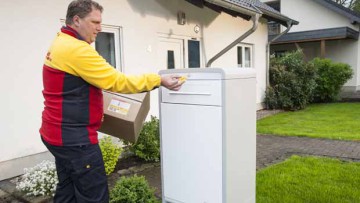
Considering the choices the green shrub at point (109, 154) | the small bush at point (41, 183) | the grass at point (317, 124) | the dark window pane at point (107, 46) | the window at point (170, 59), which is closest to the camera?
the small bush at point (41, 183)

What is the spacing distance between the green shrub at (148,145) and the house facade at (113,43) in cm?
140

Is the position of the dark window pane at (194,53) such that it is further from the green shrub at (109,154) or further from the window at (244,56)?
the green shrub at (109,154)

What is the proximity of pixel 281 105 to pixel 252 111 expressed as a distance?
934cm

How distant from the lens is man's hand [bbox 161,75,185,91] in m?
2.37

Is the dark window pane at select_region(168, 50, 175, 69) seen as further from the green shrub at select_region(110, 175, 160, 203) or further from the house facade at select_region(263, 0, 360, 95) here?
the house facade at select_region(263, 0, 360, 95)

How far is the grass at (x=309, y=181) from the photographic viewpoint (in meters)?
3.67

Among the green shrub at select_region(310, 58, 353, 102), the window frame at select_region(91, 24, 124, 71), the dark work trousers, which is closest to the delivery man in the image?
the dark work trousers

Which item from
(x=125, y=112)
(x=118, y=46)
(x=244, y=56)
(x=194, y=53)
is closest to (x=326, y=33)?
(x=244, y=56)

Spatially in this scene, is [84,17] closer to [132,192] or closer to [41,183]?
[132,192]

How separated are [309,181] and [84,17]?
3492 millimetres

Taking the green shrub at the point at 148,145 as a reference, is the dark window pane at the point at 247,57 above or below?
above

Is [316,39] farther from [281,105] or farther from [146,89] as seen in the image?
[146,89]

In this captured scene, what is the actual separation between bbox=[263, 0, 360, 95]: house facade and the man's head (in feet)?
50.2

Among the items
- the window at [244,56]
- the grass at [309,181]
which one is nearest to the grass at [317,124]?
the window at [244,56]
